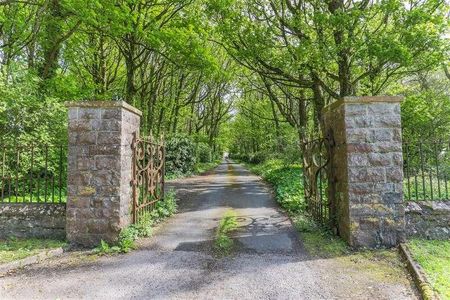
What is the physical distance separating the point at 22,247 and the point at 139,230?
1.92 m

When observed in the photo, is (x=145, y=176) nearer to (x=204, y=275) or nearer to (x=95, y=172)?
(x=95, y=172)

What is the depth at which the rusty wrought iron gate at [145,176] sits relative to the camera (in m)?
6.31

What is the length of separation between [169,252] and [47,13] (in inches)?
385

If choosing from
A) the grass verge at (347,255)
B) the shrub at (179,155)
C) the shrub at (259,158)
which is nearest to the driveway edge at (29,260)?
the grass verge at (347,255)

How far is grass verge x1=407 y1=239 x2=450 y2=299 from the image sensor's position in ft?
12.5

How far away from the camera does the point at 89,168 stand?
18.6 ft

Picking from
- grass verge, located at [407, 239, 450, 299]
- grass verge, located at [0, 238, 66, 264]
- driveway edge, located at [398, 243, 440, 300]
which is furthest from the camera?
grass verge, located at [0, 238, 66, 264]

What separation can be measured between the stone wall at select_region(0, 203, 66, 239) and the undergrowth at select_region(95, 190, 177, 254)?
1.04 m

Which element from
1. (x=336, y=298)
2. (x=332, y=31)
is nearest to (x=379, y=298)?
(x=336, y=298)

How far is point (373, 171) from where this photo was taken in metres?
5.47

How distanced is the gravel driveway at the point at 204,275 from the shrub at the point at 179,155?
11899 mm

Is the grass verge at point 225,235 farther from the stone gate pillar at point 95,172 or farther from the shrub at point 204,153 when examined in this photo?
the shrub at point 204,153

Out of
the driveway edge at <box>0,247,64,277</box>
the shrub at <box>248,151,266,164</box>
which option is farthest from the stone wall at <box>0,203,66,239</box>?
the shrub at <box>248,151,266,164</box>

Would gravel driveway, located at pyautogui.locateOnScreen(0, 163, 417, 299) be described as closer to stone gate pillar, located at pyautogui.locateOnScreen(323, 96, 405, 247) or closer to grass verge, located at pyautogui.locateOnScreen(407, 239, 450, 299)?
grass verge, located at pyautogui.locateOnScreen(407, 239, 450, 299)
